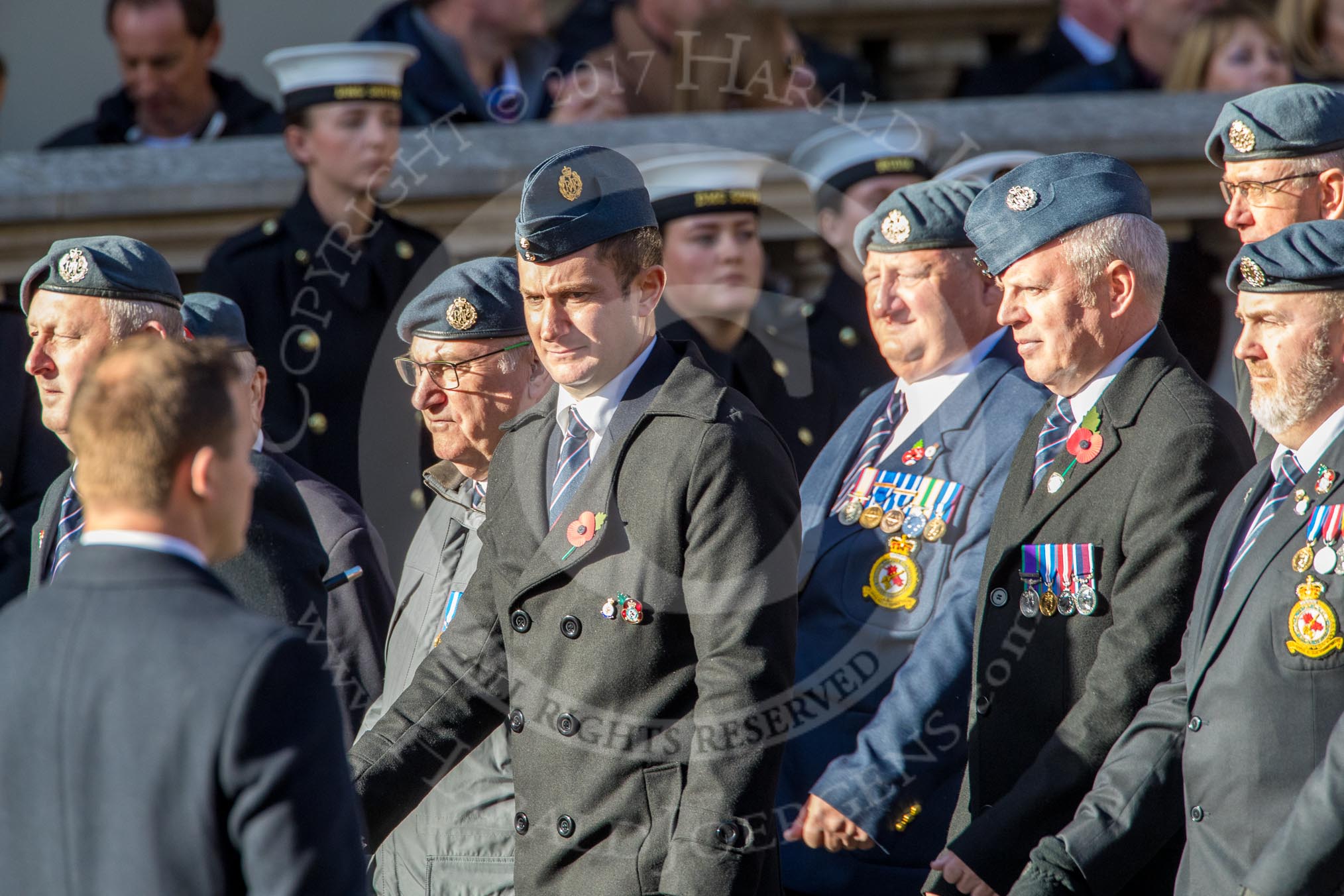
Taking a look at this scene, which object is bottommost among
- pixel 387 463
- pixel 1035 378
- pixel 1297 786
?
pixel 387 463

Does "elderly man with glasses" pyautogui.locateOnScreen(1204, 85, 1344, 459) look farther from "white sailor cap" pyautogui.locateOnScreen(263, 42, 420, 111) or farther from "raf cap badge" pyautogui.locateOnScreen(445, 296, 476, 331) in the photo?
"white sailor cap" pyautogui.locateOnScreen(263, 42, 420, 111)

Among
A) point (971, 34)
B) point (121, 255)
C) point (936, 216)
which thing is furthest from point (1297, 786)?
point (971, 34)

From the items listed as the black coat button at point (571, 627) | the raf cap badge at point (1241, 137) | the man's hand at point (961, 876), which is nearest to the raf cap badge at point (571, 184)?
the black coat button at point (571, 627)

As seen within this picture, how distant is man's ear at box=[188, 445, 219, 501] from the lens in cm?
250

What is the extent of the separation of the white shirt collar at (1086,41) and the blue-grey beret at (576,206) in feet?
15.8

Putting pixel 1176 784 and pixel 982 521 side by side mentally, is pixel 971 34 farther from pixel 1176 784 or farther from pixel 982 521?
pixel 1176 784

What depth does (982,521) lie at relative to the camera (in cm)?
392

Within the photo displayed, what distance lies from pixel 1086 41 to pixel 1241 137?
157 inches

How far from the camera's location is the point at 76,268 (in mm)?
4207

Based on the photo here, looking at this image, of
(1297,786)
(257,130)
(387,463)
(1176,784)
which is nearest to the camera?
(1297,786)

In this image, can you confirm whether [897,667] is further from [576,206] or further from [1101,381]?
[576,206]

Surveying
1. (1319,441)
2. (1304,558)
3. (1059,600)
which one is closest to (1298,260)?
(1319,441)

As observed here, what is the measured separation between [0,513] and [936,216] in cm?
258

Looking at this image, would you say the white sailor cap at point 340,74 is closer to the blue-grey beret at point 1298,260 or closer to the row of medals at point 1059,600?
the row of medals at point 1059,600
